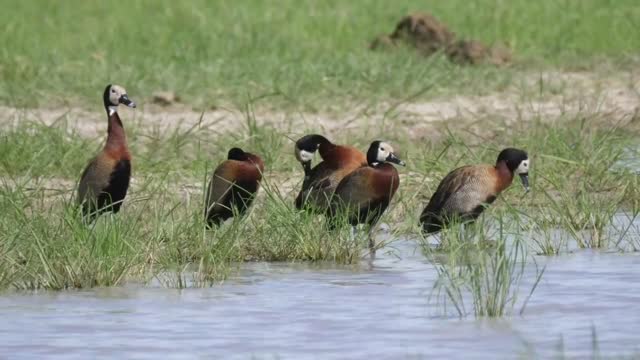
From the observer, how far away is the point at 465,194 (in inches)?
392

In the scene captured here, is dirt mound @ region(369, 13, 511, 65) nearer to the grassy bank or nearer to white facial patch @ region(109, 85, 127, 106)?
the grassy bank

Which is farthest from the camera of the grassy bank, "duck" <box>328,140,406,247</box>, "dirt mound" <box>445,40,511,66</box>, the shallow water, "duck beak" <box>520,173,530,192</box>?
"dirt mound" <box>445,40,511,66</box>

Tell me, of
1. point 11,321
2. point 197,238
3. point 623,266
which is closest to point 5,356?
point 11,321

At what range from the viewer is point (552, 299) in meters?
8.48

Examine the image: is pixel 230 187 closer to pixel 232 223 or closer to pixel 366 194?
pixel 366 194

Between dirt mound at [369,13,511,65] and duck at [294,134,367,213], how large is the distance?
5.11 m

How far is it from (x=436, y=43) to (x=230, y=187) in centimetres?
647

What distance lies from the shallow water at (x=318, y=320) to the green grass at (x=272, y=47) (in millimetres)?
4160

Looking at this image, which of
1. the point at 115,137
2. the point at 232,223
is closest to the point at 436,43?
the point at 115,137

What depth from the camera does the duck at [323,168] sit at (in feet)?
33.1

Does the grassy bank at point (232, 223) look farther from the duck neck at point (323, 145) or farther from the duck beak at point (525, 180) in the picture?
the duck neck at point (323, 145)

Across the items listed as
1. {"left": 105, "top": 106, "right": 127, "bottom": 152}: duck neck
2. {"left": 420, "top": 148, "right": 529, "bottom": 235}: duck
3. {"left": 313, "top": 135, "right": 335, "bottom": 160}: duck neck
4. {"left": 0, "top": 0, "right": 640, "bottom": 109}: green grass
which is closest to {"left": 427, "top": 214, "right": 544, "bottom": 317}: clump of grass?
{"left": 420, "top": 148, "right": 529, "bottom": 235}: duck

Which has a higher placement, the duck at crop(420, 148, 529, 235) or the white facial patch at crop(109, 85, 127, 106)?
the white facial patch at crop(109, 85, 127, 106)

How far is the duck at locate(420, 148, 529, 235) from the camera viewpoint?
9.93 metres
